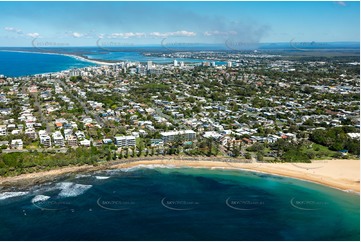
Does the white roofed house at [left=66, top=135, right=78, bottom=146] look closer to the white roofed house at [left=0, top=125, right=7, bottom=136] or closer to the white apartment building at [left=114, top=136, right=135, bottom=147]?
the white apartment building at [left=114, top=136, right=135, bottom=147]

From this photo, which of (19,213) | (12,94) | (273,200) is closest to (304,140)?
(273,200)

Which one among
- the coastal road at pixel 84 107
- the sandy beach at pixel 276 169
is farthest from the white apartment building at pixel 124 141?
the coastal road at pixel 84 107

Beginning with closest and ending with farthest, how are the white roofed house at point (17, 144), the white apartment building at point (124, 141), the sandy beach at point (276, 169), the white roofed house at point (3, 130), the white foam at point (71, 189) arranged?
the white foam at point (71, 189)
the sandy beach at point (276, 169)
the white roofed house at point (17, 144)
the white apartment building at point (124, 141)
the white roofed house at point (3, 130)

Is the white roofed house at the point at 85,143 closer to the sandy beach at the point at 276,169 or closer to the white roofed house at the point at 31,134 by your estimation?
the sandy beach at the point at 276,169

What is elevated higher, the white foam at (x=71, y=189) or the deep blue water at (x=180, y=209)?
the white foam at (x=71, y=189)

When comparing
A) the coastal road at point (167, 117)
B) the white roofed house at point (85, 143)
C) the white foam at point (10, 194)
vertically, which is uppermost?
the coastal road at point (167, 117)

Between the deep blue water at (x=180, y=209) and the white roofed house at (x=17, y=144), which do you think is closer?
the deep blue water at (x=180, y=209)

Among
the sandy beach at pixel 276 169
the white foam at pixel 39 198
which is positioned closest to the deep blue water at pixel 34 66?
the sandy beach at pixel 276 169

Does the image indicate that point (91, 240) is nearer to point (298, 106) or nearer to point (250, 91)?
point (298, 106)

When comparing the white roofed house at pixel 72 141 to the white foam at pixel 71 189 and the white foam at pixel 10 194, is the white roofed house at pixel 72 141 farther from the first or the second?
the white foam at pixel 10 194

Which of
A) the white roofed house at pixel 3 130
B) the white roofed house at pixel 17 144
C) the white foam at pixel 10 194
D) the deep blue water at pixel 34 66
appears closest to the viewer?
the white foam at pixel 10 194
